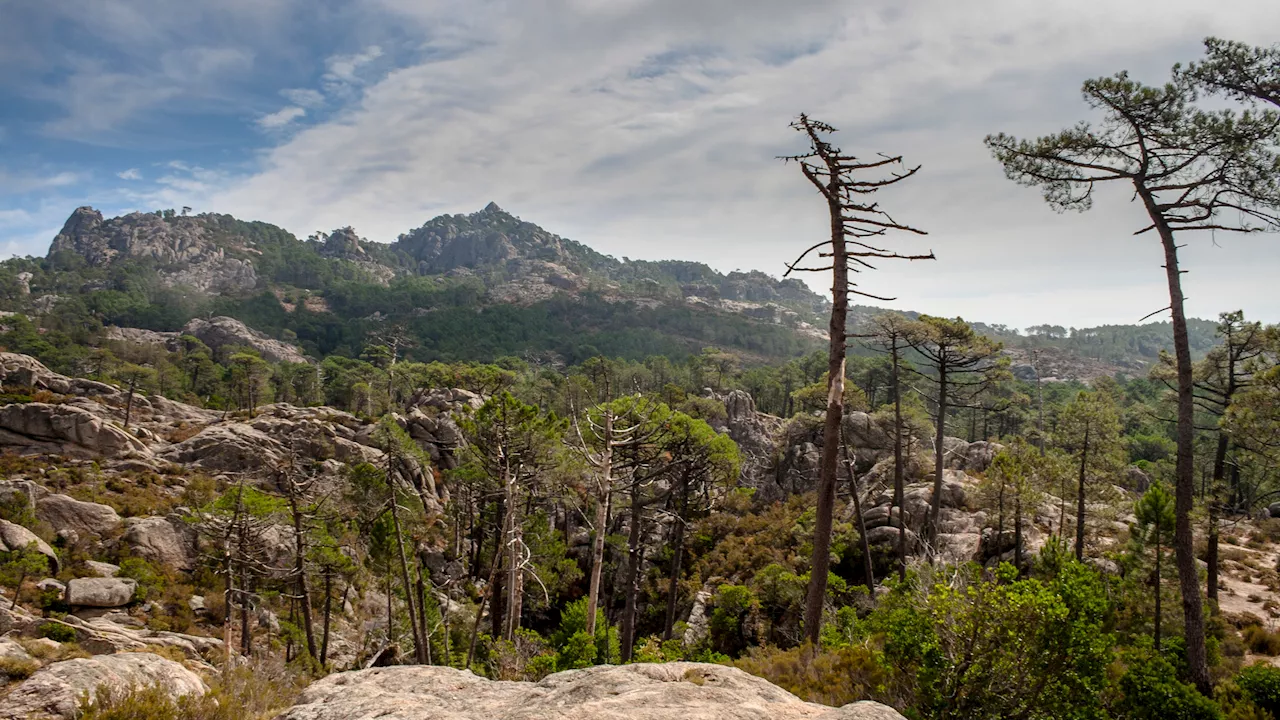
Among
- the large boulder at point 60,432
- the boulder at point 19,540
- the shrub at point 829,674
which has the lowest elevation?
the boulder at point 19,540

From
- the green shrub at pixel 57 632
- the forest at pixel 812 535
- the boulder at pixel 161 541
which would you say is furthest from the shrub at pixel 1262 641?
the boulder at pixel 161 541

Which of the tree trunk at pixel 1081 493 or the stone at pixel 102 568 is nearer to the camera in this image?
the tree trunk at pixel 1081 493

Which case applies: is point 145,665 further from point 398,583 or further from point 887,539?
point 887,539

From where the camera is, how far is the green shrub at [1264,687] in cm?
796

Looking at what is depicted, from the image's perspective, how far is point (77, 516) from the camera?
27.4 metres

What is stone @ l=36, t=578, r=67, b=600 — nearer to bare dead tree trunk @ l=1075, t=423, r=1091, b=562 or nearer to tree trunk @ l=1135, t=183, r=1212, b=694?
tree trunk @ l=1135, t=183, r=1212, b=694

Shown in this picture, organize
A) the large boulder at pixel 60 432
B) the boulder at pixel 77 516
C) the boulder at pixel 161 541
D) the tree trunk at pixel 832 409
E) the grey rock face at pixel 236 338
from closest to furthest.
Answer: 1. the tree trunk at pixel 832 409
2. the boulder at pixel 77 516
3. the boulder at pixel 161 541
4. the large boulder at pixel 60 432
5. the grey rock face at pixel 236 338

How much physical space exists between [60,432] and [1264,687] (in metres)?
55.9

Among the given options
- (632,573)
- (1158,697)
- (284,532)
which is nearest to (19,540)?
(284,532)

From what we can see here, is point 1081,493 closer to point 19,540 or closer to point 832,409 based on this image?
point 832,409

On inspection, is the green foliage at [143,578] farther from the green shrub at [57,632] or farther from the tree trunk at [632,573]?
the tree trunk at [632,573]

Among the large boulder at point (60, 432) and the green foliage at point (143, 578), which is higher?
the large boulder at point (60, 432)

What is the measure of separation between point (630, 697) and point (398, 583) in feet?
82.5

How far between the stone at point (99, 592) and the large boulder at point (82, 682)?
2221cm
